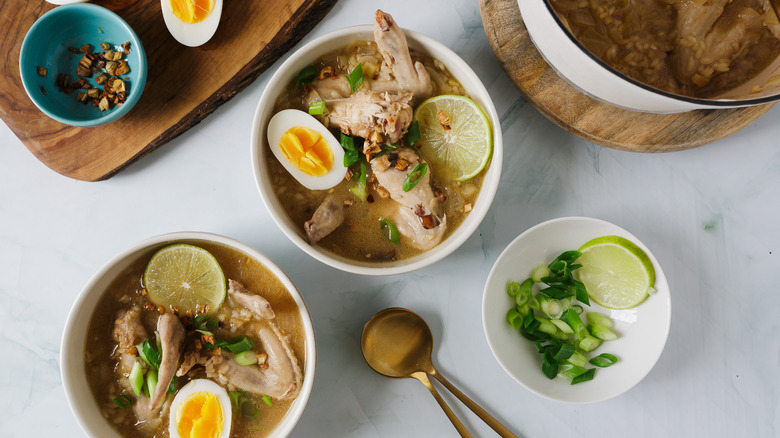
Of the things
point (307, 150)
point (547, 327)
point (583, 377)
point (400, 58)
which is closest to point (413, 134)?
point (400, 58)

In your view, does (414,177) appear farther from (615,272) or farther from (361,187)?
(615,272)

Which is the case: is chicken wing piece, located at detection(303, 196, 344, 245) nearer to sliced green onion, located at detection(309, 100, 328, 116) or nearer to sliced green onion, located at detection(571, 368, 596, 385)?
sliced green onion, located at detection(309, 100, 328, 116)

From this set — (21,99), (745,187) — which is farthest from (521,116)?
(21,99)

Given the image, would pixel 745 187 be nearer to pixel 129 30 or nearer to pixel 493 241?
pixel 493 241

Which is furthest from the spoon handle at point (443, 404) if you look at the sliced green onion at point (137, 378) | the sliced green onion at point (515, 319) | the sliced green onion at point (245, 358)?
the sliced green onion at point (137, 378)

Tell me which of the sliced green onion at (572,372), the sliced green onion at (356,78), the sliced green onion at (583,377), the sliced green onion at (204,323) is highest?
the sliced green onion at (356,78)

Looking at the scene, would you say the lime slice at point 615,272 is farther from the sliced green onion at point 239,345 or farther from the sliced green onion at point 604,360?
the sliced green onion at point 239,345

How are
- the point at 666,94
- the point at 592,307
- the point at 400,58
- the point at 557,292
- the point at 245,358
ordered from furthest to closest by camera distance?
the point at 592,307
the point at 557,292
the point at 245,358
the point at 400,58
the point at 666,94
